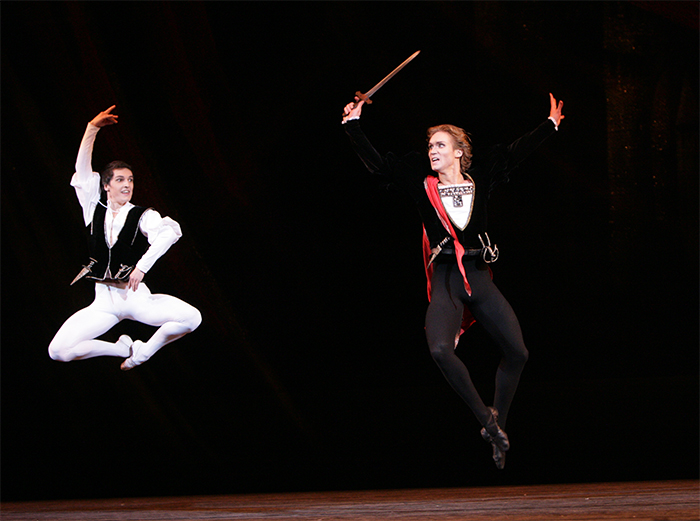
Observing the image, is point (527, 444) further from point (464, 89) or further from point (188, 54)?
point (188, 54)

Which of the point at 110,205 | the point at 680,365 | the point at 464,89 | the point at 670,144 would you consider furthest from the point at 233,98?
the point at 680,365

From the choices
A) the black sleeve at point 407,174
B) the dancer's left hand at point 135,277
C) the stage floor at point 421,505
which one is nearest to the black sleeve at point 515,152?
the black sleeve at point 407,174

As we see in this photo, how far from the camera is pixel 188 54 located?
4.10 meters

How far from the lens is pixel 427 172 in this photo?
3520mm

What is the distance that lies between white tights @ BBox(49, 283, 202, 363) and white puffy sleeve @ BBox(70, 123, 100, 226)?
1.39ft

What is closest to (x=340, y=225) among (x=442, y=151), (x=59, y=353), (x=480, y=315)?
(x=442, y=151)

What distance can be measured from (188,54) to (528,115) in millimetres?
1972

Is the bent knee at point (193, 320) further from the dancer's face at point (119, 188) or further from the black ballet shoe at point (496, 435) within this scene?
the black ballet shoe at point (496, 435)

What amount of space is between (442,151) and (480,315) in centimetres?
79

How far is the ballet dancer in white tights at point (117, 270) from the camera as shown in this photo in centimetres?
363

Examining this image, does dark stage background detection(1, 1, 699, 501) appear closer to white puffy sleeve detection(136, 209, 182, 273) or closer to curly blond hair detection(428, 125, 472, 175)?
white puffy sleeve detection(136, 209, 182, 273)

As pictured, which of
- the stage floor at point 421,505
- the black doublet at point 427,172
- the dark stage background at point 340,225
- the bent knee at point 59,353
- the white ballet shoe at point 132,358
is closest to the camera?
the stage floor at point 421,505

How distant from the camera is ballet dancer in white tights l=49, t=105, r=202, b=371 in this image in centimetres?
363

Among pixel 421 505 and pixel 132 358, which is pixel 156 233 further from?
pixel 421 505
